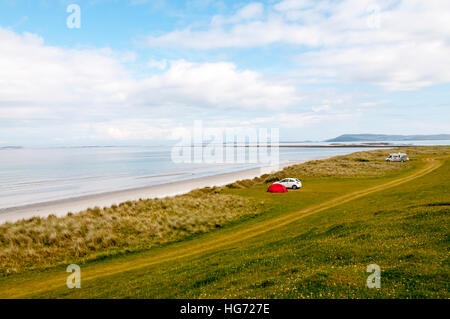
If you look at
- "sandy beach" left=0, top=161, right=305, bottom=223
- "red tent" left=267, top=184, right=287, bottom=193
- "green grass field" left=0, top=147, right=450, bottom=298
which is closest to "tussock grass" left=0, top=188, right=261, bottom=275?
"green grass field" left=0, top=147, right=450, bottom=298

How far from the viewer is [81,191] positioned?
58.0 metres

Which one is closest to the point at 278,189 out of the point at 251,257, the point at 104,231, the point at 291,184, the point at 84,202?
the point at 291,184

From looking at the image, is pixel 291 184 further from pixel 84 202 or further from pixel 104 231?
pixel 84 202

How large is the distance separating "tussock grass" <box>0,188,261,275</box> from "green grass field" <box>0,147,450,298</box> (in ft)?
0.46

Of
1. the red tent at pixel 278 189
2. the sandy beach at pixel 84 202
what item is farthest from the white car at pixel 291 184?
the sandy beach at pixel 84 202

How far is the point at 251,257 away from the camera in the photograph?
617 inches

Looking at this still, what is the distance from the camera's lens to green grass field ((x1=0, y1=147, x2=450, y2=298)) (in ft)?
32.7

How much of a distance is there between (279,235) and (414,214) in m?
8.69

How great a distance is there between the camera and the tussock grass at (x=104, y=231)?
24.2 metres

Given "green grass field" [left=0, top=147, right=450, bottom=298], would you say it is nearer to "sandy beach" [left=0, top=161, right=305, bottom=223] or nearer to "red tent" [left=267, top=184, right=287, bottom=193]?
"sandy beach" [left=0, top=161, right=305, bottom=223]

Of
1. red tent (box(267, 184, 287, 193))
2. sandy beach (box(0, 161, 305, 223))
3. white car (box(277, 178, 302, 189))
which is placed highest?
white car (box(277, 178, 302, 189))

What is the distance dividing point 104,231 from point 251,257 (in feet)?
59.6

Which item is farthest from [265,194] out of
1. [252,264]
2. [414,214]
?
[252,264]
